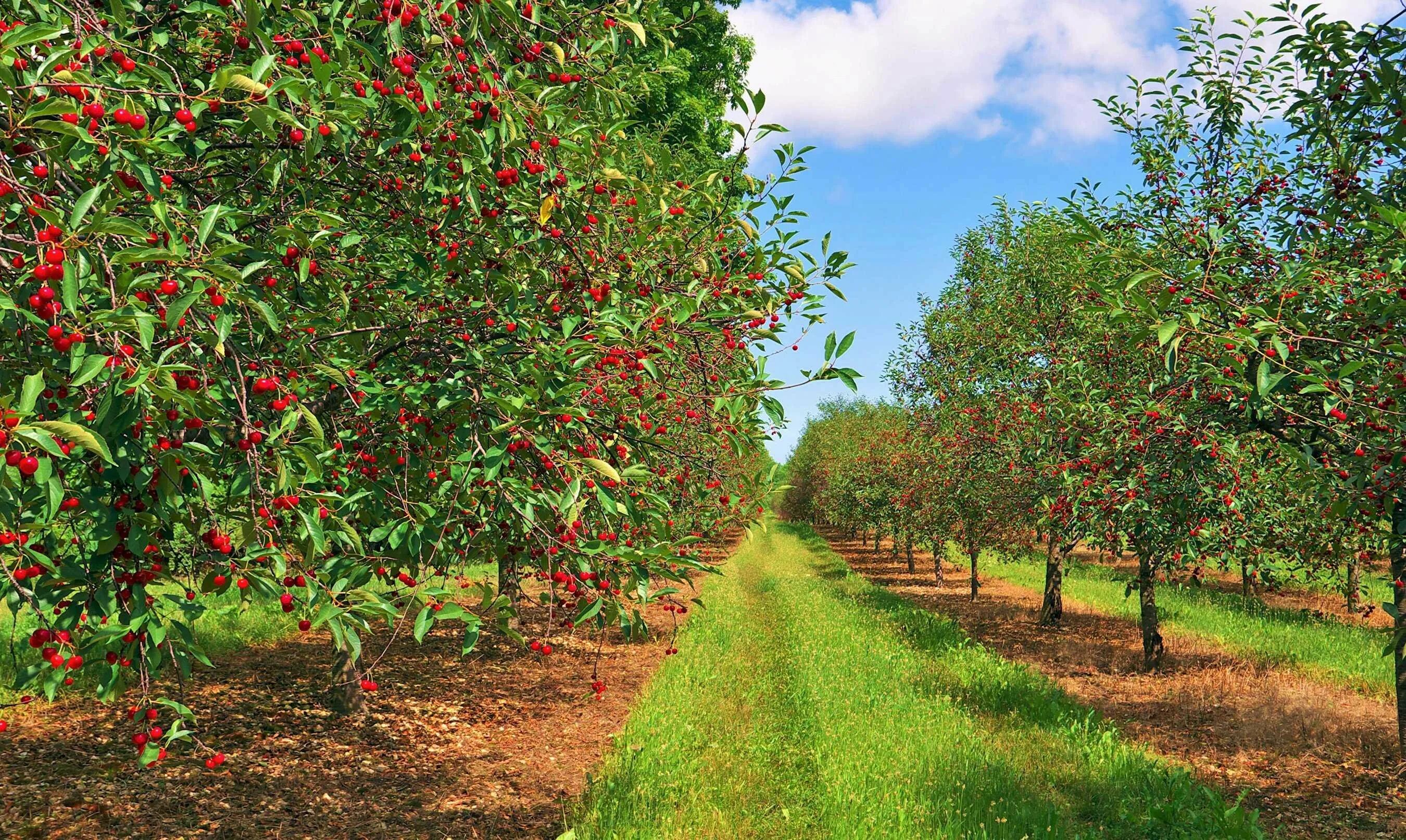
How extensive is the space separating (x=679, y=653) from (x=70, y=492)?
11.1 m

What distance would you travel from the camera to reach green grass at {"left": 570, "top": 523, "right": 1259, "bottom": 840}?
22.6 feet

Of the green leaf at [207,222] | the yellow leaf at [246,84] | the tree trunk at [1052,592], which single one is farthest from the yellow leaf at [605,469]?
the tree trunk at [1052,592]

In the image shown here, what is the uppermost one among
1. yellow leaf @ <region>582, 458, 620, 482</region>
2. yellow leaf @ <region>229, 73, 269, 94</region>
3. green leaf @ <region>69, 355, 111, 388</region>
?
yellow leaf @ <region>229, 73, 269, 94</region>

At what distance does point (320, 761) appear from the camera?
842 centimetres

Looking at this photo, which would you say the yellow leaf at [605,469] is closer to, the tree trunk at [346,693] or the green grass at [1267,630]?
the tree trunk at [346,693]

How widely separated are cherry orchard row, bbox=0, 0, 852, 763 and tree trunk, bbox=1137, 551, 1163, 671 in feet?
33.7

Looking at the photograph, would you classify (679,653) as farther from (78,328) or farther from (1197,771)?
(78,328)

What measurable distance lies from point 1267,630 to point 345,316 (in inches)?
740

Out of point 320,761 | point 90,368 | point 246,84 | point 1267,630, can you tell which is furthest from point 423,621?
point 1267,630

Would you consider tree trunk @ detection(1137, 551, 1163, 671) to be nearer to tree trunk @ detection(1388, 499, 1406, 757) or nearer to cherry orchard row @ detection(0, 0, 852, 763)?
tree trunk @ detection(1388, 499, 1406, 757)

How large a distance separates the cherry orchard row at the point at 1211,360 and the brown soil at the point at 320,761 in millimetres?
6872

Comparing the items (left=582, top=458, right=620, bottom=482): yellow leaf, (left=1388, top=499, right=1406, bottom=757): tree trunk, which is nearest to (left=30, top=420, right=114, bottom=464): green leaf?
(left=582, top=458, right=620, bottom=482): yellow leaf

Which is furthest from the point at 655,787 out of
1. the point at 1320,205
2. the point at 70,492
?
the point at 1320,205

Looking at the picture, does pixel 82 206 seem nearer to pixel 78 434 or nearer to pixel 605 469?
→ pixel 78 434
